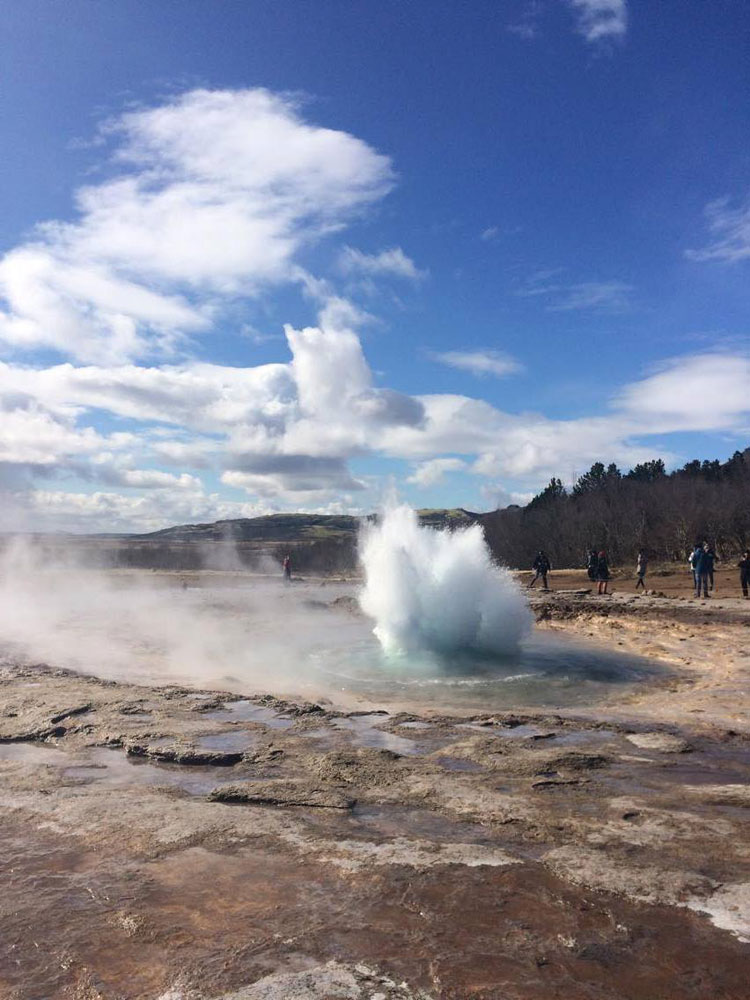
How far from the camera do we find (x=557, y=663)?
1375 cm

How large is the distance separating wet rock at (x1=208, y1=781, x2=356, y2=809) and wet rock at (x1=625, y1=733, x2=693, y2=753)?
10.9 ft

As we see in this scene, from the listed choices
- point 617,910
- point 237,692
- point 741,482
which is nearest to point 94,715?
point 237,692

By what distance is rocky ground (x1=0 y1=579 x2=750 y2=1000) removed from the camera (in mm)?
3422

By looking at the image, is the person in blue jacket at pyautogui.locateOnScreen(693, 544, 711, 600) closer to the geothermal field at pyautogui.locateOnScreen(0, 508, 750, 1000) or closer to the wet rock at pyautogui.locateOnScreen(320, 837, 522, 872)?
the geothermal field at pyautogui.locateOnScreen(0, 508, 750, 1000)

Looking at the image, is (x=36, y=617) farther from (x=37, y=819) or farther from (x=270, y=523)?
(x=270, y=523)

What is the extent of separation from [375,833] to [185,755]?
8.94ft

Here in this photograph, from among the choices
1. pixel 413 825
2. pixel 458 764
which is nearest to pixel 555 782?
pixel 458 764

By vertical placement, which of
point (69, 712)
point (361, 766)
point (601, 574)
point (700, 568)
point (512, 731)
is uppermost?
point (700, 568)

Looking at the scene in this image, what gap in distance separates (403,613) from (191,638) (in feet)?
18.1

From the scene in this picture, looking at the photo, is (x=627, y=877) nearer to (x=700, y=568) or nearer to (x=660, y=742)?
(x=660, y=742)

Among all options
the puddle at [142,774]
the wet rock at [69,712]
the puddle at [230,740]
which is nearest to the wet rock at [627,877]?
the puddle at [142,774]

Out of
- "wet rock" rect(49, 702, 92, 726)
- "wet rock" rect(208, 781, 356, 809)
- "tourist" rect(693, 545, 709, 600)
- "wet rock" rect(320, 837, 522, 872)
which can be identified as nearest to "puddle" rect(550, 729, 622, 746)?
"wet rock" rect(208, 781, 356, 809)

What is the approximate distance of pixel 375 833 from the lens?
5.09 meters

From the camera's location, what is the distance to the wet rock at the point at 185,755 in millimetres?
6914
